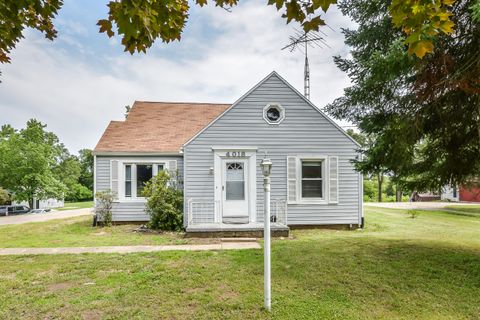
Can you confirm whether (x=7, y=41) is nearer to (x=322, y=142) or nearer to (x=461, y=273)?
(x=461, y=273)

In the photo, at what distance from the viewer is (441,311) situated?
381cm

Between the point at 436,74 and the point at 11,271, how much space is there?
8427 millimetres

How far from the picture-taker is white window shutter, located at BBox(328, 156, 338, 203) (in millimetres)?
10359

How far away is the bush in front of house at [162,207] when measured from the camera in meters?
9.87

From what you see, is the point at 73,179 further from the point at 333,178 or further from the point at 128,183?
the point at 333,178

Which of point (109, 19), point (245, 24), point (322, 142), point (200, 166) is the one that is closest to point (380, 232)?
point (322, 142)

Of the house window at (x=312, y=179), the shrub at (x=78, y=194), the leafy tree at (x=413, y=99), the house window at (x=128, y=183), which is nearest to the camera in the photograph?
the leafy tree at (x=413, y=99)

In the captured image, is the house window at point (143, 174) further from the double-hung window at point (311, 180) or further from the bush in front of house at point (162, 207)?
the double-hung window at point (311, 180)

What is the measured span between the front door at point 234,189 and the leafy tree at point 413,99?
13.5 ft

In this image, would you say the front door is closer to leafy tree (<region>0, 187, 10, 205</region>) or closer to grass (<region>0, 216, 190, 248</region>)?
grass (<region>0, 216, 190, 248</region>)

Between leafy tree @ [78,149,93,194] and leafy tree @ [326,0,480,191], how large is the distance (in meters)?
52.3

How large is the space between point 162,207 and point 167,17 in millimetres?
7570

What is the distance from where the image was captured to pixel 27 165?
26.0 metres

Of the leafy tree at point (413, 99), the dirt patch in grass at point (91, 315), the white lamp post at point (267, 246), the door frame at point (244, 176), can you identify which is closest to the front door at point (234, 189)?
the door frame at point (244, 176)
